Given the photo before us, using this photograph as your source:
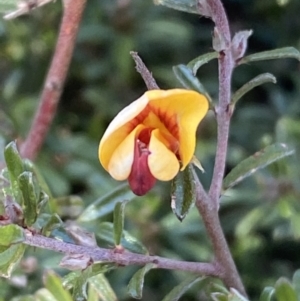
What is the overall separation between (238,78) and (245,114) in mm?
120

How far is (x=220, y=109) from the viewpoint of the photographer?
716 millimetres

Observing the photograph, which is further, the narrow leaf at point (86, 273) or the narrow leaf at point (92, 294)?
the narrow leaf at point (92, 294)

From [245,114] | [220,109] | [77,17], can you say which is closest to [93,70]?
[245,114]

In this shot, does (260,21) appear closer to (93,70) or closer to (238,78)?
(238,78)

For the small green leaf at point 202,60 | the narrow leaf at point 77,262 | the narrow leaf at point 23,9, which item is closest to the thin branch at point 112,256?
the narrow leaf at point 77,262

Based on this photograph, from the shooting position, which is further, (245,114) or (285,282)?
(245,114)

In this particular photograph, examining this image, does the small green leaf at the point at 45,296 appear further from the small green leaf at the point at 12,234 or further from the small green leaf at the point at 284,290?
the small green leaf at the point at 284,290

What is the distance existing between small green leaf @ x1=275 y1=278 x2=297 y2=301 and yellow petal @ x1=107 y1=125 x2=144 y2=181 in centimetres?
26

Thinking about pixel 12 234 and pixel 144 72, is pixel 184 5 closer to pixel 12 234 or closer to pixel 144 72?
pixel 144 72

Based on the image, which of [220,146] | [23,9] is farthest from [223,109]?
[23,9]

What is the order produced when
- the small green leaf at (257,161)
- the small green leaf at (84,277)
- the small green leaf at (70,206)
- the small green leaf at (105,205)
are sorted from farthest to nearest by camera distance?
the small green leaf at (70,206)
the small green leaf at (105,205)
the small green leaf at (257,161)
the small green leaf at (84,277)

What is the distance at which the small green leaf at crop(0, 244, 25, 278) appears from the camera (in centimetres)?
67

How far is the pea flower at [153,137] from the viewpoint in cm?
60

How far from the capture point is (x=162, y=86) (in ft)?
4.91
